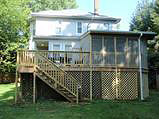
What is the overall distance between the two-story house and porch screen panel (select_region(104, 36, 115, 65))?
6217mm

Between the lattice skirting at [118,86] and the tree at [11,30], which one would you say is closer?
the lattice skirting at [118,86]

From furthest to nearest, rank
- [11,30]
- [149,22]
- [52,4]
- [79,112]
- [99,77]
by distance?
1. [52,4]
2. [11,30]
3. [149,22]
4. [99,77]
5. [79,112]

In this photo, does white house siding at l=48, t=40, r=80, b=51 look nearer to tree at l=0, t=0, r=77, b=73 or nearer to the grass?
tree at l=0, t=0, r=77, b=73

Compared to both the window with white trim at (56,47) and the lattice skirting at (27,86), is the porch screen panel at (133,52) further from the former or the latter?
the window with white trim at (56,47)

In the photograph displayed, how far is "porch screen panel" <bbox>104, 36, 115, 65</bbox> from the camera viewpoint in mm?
13875

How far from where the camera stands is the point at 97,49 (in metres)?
14.0

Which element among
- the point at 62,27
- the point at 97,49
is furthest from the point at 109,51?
the point at 62,27

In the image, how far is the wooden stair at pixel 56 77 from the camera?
12039 millimetres

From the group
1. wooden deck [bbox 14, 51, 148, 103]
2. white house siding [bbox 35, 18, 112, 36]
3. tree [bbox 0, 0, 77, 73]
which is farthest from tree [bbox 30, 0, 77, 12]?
wooden deck [bbox 14, 51, 148, 103]

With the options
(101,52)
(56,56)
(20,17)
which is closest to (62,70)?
(56,56)

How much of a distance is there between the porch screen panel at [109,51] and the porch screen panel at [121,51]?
35 centimetres

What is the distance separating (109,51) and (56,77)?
4114mm

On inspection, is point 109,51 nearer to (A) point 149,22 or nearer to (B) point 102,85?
(B) point 102,85

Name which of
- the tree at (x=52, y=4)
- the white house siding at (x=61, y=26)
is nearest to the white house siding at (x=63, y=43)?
the white house siding at (x=61, y=26)
